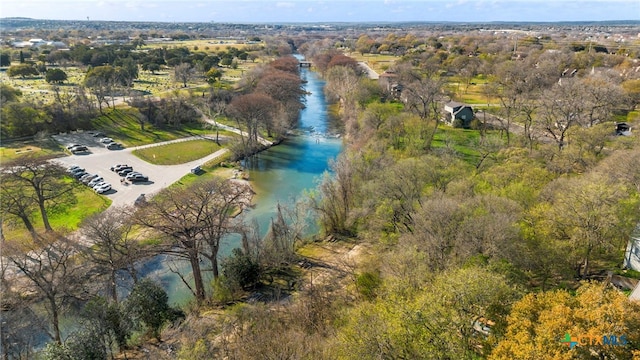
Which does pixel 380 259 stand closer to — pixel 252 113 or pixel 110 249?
pixel 110 249

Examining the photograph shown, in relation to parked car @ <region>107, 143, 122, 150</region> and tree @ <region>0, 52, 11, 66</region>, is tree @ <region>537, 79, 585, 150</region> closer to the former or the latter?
parked car @ <region>107, 143, 122, 150</region>

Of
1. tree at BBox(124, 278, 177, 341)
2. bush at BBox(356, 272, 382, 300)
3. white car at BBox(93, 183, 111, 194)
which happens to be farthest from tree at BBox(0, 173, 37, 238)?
bush at BBox(356, 272, 382, 300)

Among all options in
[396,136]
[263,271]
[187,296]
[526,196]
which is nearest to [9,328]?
[187,296]

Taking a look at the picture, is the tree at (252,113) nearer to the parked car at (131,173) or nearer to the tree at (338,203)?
the parked car at (131,173)

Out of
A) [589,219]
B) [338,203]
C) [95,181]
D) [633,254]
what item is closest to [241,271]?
[338,203]

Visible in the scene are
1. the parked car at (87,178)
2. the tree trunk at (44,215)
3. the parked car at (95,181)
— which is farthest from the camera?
the parked car at (87,178)

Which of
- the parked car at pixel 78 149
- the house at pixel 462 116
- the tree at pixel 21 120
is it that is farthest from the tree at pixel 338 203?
the tree at pixel 21 120

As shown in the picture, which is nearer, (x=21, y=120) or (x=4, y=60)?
(x=21, y=120)
